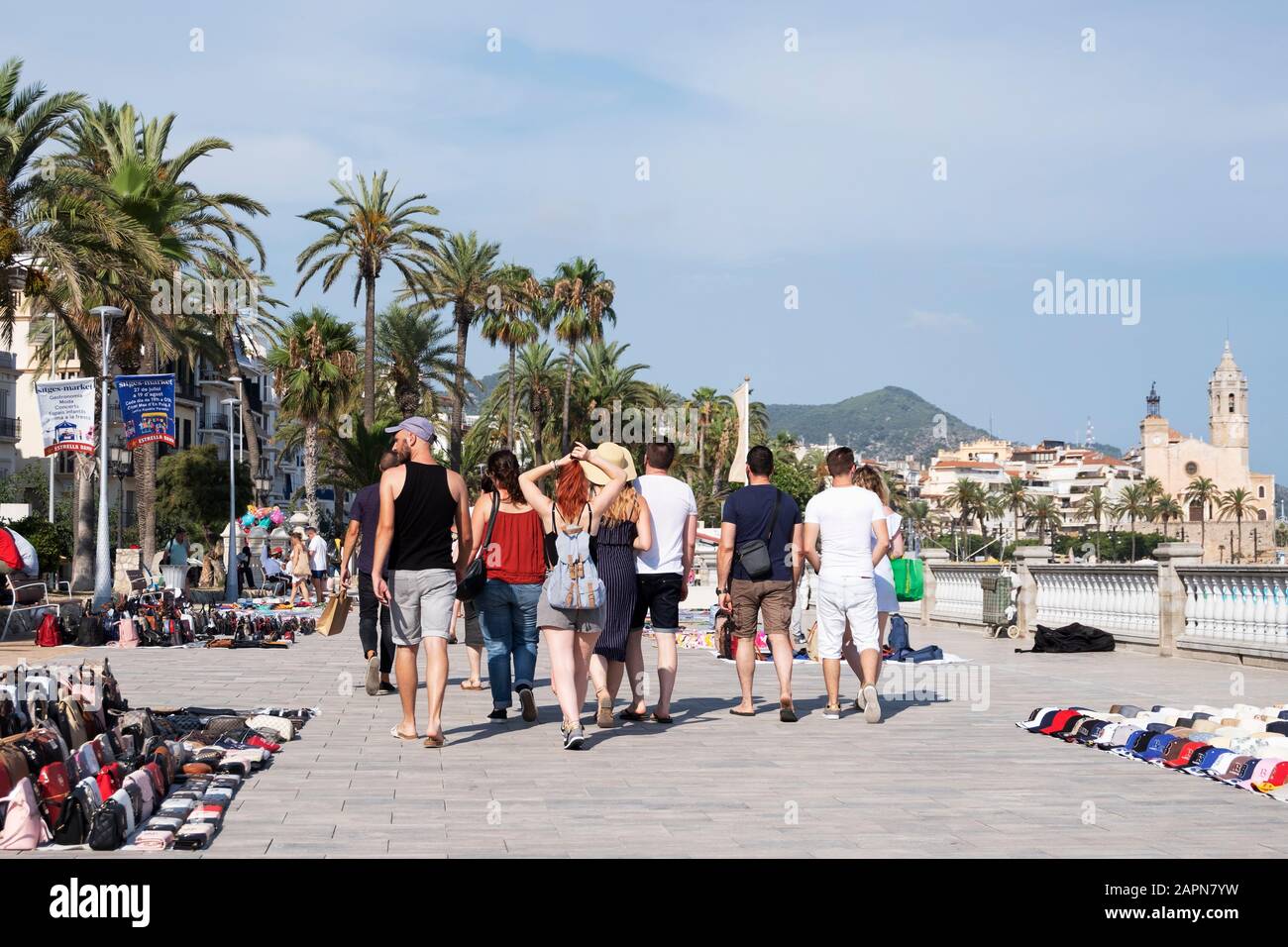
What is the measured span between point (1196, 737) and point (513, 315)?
5165 centimetres

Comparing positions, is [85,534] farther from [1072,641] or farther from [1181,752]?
[1181,752]

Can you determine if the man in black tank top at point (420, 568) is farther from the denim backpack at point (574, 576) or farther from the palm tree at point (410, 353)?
the palm tree at point (410, 353)

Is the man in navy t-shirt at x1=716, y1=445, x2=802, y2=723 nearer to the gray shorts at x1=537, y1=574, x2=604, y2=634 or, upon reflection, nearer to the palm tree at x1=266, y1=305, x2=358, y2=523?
the gray shorts at x1=537, y1=574, x2=604, y2=634

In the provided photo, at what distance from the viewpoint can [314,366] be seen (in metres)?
52.7

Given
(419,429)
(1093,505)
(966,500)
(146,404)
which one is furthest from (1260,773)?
(1093,505)

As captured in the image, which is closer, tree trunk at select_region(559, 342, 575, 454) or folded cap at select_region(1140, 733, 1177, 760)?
folded cap at select_region(1140, 733, 1177, 760)

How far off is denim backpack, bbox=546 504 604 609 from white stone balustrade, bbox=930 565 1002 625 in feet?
47.3

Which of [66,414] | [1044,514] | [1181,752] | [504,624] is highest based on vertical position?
[66,414]

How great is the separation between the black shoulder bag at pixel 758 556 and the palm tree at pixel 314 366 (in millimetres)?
42955

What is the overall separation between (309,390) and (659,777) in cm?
4615

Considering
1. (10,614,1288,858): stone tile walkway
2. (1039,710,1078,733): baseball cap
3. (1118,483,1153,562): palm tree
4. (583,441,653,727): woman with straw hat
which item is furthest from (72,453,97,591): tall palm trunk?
(1118,483,1153,562): palm tree

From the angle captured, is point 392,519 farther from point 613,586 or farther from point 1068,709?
point 1068,709

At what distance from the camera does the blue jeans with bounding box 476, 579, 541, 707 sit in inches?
404
